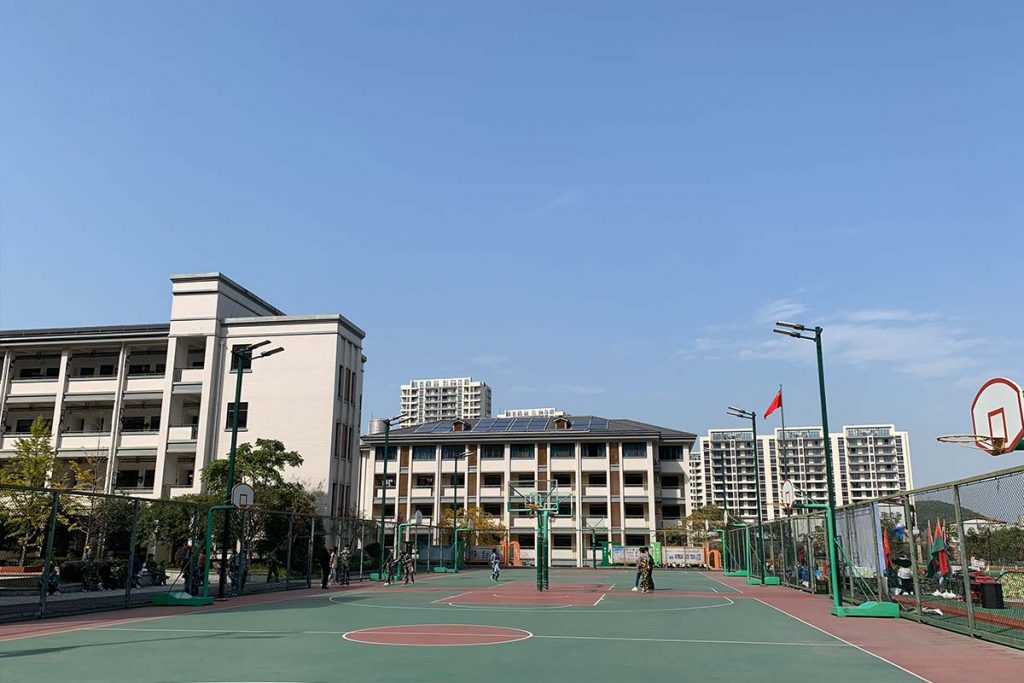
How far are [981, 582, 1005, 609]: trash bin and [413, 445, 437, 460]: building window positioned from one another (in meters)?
72.2

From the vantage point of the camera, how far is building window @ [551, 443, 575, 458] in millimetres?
82188

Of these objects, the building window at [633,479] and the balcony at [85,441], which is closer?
the balcony at [85,441]

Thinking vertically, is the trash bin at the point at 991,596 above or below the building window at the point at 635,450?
below

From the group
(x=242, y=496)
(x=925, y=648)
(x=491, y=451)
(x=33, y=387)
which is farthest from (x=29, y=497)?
(x=491, y=451)

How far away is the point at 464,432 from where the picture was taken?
8544cm

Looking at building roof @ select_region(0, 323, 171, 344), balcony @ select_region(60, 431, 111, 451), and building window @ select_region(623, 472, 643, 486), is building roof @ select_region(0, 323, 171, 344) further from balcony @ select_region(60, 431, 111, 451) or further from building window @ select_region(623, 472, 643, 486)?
building window @ select_region(623, 472, 643, 486)

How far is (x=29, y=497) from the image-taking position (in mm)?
42125

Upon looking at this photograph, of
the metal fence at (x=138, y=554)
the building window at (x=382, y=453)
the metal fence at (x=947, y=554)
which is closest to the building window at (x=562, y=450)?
the building window at (x=382, y=453)

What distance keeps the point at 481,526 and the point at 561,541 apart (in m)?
10.4

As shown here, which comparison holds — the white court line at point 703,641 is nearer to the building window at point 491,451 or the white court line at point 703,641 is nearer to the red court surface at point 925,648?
the red court surface at point 925,648

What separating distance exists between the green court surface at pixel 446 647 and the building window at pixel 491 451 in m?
60.5

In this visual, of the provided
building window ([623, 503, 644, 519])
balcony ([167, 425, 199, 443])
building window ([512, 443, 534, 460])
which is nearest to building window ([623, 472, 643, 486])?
building window ([623, 503, 644, 519])

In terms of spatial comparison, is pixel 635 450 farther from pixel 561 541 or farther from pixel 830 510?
pixel 830 510

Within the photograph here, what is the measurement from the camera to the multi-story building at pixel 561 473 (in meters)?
79.5
